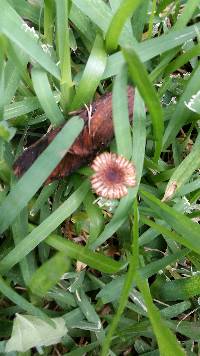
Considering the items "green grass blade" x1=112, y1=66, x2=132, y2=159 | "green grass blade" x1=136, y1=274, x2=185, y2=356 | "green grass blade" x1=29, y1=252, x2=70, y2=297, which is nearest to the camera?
"green grass blade" x1=29, y1=252, x2=70, y2=297

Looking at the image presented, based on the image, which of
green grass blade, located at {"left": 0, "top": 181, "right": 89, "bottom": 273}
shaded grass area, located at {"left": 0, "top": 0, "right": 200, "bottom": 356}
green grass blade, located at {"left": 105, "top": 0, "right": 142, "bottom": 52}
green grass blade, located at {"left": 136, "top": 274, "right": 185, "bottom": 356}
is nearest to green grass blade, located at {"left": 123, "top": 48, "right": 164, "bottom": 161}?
shaded grass area, located at {"left": 0, "top": 0, "right": 200, "bottom": 356}

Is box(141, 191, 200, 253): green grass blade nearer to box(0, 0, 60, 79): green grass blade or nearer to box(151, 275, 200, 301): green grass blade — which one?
box(151, 275, 200, 301): green grass blade

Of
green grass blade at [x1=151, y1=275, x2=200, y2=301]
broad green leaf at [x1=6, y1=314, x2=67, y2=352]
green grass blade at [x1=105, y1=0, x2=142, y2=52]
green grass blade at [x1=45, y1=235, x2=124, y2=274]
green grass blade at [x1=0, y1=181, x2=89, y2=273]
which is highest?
green grass blade at [x1=105, y1=0, x2=142, y2=52]

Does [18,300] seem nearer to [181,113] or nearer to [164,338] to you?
[164,338]

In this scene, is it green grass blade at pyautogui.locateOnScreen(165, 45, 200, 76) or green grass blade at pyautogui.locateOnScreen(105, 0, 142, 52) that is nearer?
green grass blade at pyautogui.locateOnScreen(105, 0, 142, 52)

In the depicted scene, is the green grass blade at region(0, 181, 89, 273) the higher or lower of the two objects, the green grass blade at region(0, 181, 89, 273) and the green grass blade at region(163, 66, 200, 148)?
the lower

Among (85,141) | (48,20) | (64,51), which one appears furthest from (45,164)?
(48,20)

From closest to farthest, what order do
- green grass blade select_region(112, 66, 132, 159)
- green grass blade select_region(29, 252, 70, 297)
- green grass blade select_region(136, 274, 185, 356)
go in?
1. green grass blade select_region(29, 252, 70, 297)
2. green grass blade select_region(136, 274, 185, 356)
3. green grass blade select_region(112, 66, 132, 159)
